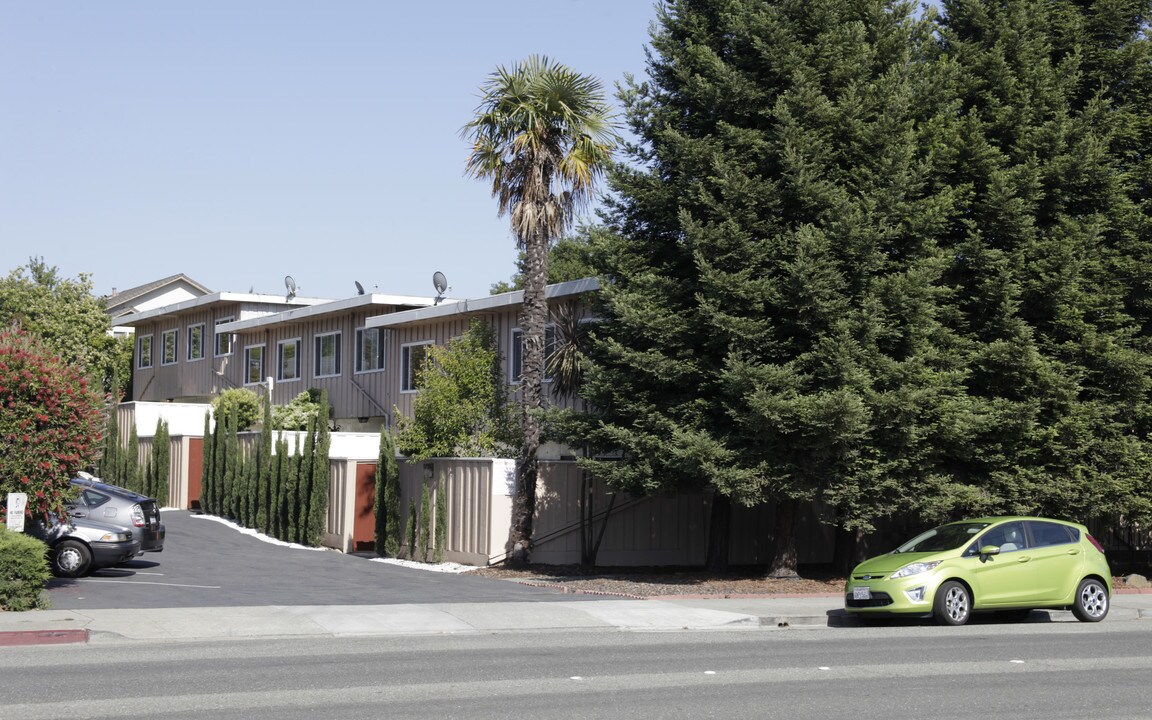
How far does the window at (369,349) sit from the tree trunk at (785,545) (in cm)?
1712

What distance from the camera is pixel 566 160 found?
2419 centimetres

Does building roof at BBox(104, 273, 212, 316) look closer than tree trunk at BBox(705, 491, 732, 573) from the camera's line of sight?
No

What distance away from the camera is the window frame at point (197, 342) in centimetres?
4600

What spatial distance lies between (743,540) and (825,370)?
7597mm

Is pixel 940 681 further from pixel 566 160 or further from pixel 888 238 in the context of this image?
pixel 566 160

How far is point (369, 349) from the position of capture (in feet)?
122

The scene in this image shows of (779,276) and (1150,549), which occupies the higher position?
(779,276)

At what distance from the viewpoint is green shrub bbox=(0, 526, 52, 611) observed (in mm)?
15852

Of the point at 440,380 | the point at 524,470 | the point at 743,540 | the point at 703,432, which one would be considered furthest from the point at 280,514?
the point at 703,432

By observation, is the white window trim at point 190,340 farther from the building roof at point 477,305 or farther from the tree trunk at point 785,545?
the tree trunk at point 785,545

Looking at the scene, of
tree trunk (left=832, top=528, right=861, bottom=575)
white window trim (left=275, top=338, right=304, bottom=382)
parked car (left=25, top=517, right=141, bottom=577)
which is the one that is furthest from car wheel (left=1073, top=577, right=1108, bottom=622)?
white window trim (left=275, top=338, right=304, bottom=382)

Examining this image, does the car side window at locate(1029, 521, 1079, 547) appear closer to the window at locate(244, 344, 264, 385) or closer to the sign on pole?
the sign on pole

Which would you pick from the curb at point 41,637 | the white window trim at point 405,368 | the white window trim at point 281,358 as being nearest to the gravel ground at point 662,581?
the curb at point 41,637

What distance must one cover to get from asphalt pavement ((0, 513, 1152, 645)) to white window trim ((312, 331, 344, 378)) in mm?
15406
